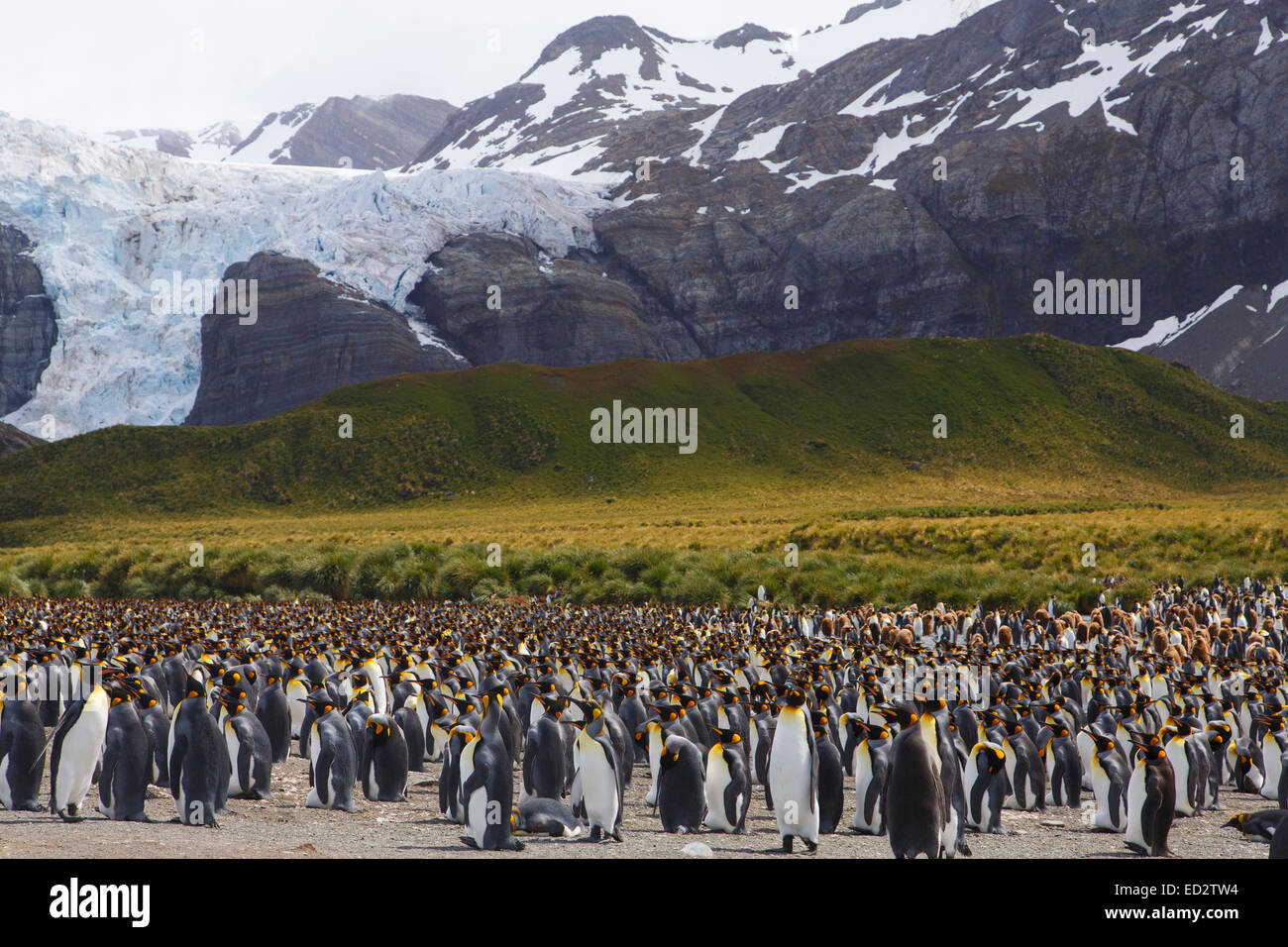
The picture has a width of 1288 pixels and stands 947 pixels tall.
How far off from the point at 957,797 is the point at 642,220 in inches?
6303

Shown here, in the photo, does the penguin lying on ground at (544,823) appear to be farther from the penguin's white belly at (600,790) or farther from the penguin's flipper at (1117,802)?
the penguin's flipper at (1117,802)

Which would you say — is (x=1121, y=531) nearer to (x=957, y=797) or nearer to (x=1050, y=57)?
(x=957, y=797)

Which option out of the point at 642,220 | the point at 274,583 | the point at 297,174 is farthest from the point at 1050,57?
the point at 274,583

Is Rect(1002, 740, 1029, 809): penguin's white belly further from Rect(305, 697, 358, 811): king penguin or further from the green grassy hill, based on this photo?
the green grassy hill

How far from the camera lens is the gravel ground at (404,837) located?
7.67m

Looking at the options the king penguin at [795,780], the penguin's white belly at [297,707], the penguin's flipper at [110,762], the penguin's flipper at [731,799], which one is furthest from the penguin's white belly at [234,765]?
the king penguin at [795,780]

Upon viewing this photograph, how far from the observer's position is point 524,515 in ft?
238

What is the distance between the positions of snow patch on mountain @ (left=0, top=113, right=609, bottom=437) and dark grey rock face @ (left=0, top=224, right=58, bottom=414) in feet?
13.7

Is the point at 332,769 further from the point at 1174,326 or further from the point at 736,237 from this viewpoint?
the point at 736,237

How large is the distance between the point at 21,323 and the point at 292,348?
34.1 m

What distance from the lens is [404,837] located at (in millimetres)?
8766

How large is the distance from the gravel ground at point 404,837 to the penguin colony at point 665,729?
0.20 m

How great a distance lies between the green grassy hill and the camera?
3199 inches

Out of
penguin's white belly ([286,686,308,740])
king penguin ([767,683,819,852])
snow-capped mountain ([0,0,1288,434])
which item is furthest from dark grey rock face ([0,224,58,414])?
king penguin ([767,683,819,852])
